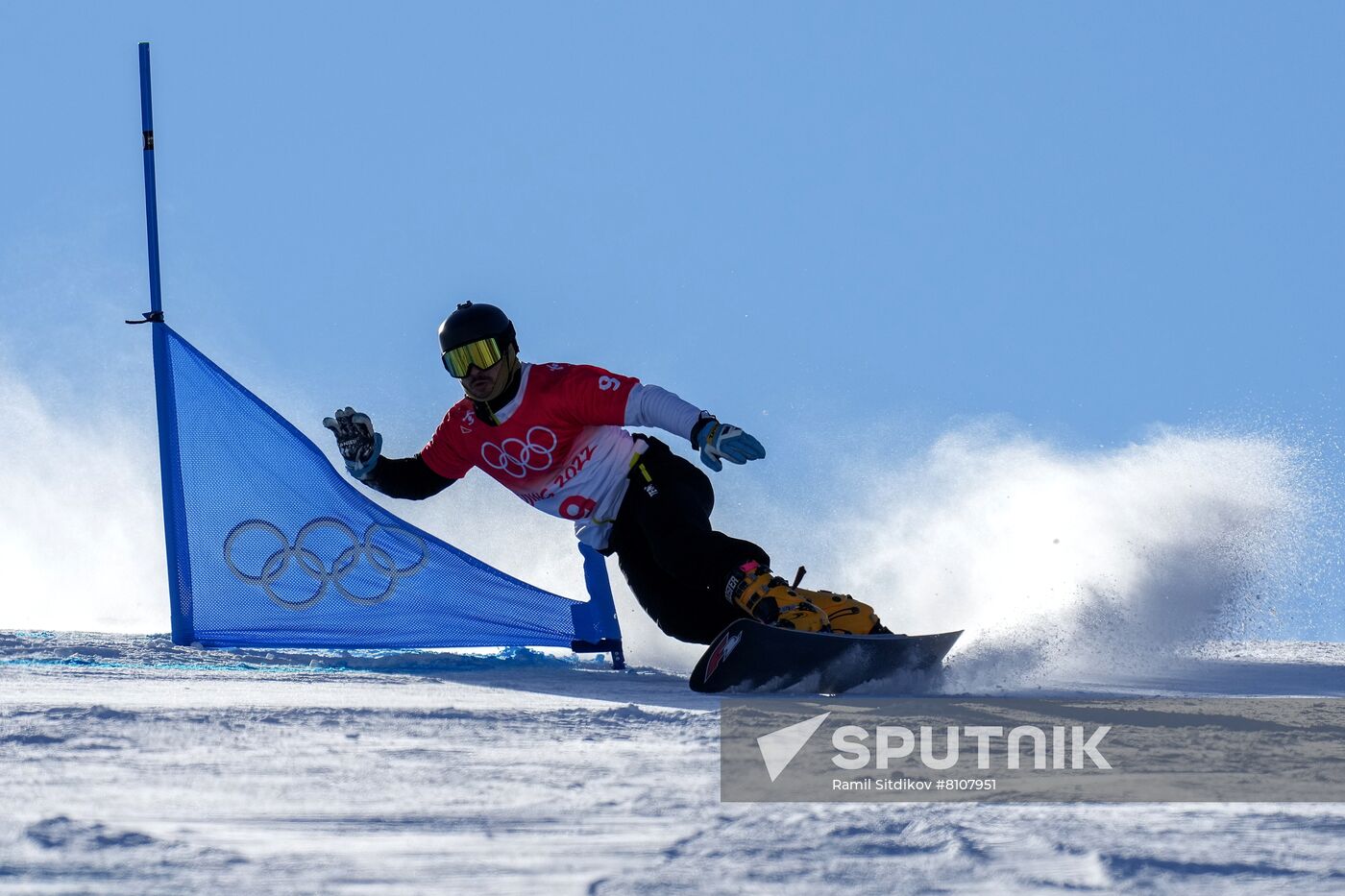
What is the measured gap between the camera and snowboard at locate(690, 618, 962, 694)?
175 inches

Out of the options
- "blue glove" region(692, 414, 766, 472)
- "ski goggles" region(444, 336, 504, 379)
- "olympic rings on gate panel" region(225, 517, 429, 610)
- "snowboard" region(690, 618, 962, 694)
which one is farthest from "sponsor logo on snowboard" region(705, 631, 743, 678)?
"olympic rings on gate panel" region(225, 517, 429, 610)

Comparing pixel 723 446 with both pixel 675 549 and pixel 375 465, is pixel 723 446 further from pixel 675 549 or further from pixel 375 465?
pixel 375 465

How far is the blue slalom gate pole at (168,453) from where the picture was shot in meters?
5.64

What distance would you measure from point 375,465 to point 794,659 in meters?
2.06

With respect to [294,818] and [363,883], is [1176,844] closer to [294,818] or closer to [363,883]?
[363,883]

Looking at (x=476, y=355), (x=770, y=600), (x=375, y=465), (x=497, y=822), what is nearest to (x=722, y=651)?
(x=770, y=600)

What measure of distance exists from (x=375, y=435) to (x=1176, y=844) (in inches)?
166

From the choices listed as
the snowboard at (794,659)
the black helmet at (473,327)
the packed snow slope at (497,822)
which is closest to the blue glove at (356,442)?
the black helmet at (473,327)

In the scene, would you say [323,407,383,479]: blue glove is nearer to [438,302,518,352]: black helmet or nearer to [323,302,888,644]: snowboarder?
[323,302,888,644]: snowboarder

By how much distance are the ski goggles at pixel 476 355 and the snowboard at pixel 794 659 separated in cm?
140

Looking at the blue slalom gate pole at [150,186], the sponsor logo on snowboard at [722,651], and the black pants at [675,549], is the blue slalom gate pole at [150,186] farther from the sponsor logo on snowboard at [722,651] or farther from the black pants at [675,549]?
the sponsor logo on snowboard at [722,651]

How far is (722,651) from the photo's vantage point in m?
4.43

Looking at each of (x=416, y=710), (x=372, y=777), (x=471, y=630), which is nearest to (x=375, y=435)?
(x=471, y=630)

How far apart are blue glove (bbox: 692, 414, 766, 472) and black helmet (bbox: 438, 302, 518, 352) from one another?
2.88ft
